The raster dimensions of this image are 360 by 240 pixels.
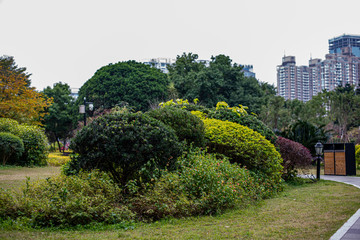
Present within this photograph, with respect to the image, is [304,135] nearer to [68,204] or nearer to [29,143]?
[29,143]

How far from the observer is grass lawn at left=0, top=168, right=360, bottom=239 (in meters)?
5.14

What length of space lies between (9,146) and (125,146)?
11.8 meters

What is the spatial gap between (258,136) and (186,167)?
3947mm

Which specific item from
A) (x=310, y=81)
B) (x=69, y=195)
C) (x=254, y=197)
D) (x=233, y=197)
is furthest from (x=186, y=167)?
(x=310, y=81)

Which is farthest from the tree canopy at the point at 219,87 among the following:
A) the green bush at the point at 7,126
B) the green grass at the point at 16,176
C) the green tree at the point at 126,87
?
the green grass at the point at 16,176

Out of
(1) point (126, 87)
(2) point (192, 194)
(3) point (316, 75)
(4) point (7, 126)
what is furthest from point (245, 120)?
(3) point (316, 75)

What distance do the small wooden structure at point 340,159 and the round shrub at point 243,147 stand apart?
848cm

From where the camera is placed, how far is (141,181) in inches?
293

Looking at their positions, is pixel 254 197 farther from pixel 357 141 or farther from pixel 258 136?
pixel 357 141

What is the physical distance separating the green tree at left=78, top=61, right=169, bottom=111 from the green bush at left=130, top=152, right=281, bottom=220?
83.6 feet

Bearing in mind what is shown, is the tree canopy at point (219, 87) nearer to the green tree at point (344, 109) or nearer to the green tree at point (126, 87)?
the green tree at point (126, 87)

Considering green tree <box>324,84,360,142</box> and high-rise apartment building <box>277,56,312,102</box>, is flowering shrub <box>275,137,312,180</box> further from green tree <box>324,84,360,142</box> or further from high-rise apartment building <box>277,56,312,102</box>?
high-rise apartment building <box>277,56,312,102</box>

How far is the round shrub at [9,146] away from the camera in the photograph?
1666 centimetres

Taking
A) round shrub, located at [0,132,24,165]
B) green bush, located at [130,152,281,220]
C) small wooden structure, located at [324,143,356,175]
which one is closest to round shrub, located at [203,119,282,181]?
green bush, located at [130,152,281,220]
